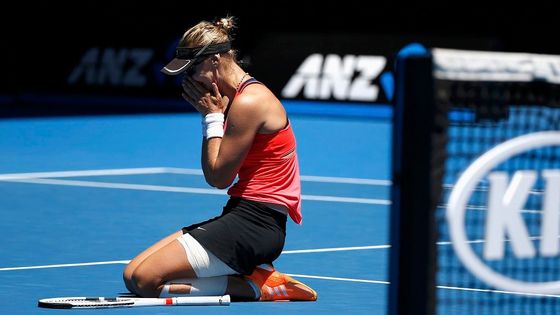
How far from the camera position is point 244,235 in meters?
6.62

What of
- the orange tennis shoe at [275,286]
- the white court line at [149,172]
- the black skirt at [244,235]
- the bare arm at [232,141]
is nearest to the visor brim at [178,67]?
the bare arm at [232,141]

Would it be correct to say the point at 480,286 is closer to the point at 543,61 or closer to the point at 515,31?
the point at 543,61

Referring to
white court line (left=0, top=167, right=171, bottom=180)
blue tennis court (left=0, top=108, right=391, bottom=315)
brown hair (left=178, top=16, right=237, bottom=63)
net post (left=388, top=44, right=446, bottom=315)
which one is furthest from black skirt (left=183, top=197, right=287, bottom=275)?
white court line (left=0, top=167, right=171, bottom=180)

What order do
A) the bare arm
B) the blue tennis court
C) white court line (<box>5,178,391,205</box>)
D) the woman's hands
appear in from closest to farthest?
1. the bare arm
2. the woman's hands
3. the blue tennis court
4. white court line (<box>5,178,391,205</box>)

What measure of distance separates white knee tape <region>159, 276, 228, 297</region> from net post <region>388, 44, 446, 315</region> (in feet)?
10.6

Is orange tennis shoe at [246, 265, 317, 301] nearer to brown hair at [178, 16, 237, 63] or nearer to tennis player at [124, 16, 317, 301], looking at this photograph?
tennis player at [124, 16, 317, 301]

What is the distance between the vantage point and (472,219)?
4137 mm

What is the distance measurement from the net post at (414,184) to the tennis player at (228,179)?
297 cm

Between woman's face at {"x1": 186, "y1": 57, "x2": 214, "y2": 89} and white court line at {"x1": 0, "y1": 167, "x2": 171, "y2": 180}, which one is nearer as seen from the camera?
woman's face at {"x1": 186, "y1": 57, "x2": 214, "y2": 89}

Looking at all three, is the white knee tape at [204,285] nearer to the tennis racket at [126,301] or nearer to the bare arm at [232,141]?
the tennis racket at [126,301]

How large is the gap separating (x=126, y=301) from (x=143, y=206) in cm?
411

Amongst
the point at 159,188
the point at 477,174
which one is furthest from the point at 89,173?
the point at 477,174

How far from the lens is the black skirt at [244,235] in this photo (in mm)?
6617

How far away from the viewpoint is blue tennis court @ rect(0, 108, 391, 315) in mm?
7410
